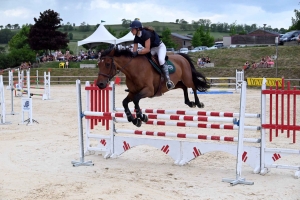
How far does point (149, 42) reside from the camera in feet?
24.8

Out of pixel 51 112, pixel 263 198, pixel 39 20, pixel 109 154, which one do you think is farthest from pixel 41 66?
pixel 263 198

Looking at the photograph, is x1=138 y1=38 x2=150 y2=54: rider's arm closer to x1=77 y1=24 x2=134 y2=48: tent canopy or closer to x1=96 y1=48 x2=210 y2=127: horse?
x1=96 y1=48 x2=210 y2=127: horse

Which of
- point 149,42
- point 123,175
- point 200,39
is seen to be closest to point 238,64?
point 149,42

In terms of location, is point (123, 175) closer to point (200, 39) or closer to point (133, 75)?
point (133, 75)

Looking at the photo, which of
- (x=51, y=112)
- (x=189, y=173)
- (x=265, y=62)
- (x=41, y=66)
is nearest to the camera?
(x=189, y=173)

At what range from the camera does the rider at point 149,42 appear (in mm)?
7402

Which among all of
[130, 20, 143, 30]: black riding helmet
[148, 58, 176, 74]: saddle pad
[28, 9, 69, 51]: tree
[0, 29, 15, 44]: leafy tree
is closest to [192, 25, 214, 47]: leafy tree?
[28, 9, 69, 51]: tree

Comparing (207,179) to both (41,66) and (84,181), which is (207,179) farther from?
(41,66)

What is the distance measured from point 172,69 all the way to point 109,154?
6.36 feet

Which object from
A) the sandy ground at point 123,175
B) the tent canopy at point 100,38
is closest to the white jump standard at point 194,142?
the sandy ground at point 123,175

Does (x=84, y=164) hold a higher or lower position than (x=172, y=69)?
lower

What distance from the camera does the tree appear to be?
45.2m

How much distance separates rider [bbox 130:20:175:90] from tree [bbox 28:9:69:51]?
127ft

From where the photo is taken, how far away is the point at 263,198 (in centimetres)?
575
